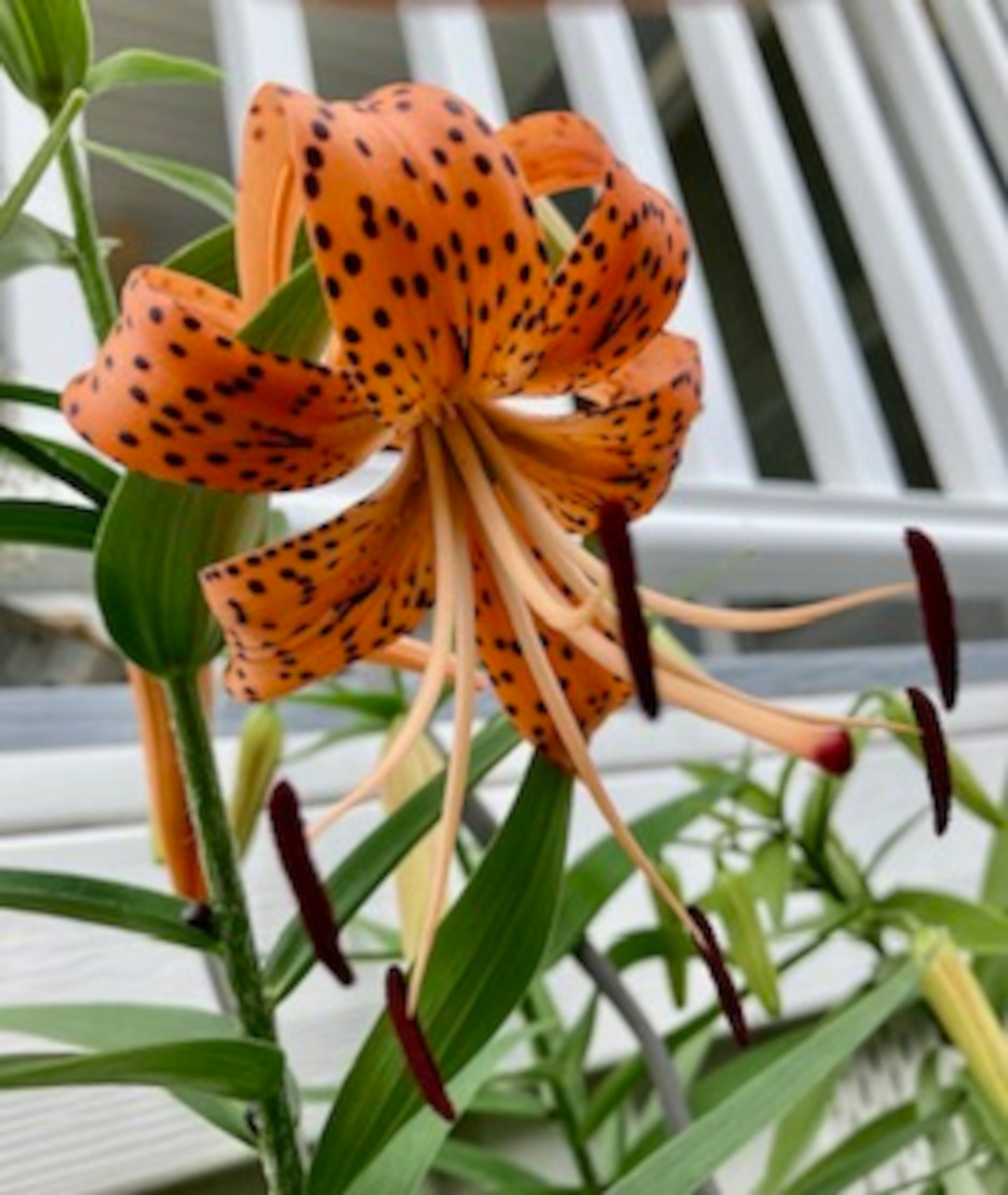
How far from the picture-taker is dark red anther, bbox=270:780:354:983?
249 millimetres

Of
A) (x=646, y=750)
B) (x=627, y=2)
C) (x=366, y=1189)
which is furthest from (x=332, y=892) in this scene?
(x=627, y=2)

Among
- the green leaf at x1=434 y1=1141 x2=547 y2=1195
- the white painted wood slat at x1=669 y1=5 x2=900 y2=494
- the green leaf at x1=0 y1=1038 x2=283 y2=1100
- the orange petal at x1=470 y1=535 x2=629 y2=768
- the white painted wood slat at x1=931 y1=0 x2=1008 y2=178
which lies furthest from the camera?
the white painted wood slat at x1=931 y1=0 x2=1008 y2=178

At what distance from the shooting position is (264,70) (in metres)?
1.05

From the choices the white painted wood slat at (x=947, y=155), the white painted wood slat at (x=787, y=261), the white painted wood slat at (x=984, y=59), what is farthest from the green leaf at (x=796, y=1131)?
the white painted wood slat at (x=984, y=59)

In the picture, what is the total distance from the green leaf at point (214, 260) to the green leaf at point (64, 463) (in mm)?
59

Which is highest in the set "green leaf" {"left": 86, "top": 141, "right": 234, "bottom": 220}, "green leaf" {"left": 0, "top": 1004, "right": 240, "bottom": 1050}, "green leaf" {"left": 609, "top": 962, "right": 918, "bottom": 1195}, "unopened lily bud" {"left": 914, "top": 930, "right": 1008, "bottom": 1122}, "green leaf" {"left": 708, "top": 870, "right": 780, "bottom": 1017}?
"green leaf" {"left": 86, "top": 141, "right": 234, "bottom": 220}

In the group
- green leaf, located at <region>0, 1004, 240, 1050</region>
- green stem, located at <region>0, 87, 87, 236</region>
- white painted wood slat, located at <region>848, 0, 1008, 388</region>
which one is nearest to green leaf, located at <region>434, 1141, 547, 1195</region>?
green leaf, located at <region>0, 1004, 240, 1050</region>

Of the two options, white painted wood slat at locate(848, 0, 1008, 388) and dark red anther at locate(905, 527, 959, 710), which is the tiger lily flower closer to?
dark red anther at locate(905, 527, 959, 710)

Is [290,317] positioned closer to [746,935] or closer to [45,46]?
[45,46]

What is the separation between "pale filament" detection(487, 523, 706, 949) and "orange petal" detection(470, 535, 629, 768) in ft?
0.07

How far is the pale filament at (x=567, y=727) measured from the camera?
11.0 inches

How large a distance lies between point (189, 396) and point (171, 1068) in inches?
5.6

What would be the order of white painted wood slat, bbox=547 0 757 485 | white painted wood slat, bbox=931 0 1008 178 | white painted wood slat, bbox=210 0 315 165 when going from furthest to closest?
1. white painted wood slat, bbox=931 0 1008 178
2. white painted wood slat, bbox=547 0 757 485
3. white painted wood slat, bbox=210 0 315 165

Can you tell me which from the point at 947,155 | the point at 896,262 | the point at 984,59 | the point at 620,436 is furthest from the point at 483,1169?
the point at 984,59
